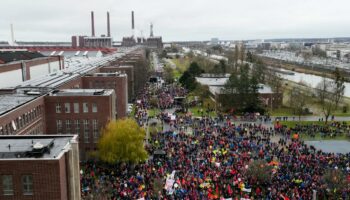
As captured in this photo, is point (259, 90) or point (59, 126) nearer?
point (59, 126)

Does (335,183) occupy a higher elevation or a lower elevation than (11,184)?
lower

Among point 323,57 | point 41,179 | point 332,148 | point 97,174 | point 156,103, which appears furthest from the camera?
point 323,57

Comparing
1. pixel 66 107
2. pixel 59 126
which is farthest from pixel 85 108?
pixel 59 126

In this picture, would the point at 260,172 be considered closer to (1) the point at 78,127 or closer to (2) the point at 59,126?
(1) the point at 78,127

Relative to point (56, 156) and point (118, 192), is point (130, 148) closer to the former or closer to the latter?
point (118, 192)

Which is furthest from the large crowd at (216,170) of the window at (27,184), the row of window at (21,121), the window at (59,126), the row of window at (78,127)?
the window at (27,184)

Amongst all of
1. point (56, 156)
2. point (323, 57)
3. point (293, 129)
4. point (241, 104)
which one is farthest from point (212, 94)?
point (323, 57)
